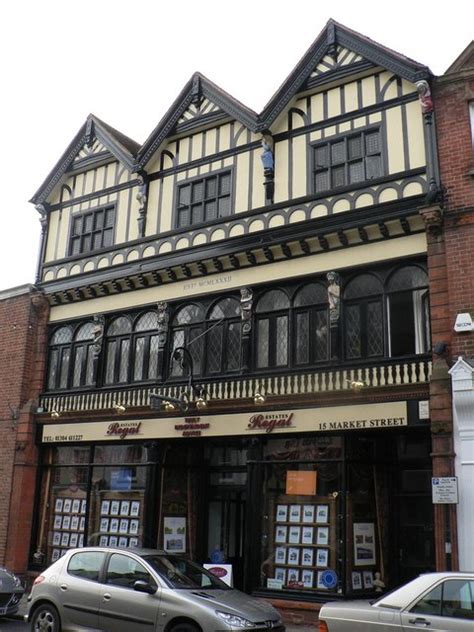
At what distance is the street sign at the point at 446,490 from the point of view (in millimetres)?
12125

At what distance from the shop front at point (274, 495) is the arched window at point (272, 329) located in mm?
1343

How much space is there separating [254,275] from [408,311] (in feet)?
13.0

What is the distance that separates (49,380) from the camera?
20.4 m

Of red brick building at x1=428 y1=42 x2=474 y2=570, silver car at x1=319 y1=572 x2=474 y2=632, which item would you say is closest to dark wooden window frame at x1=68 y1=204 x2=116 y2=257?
red brick building at x1=428 y1=42 x2=474 y2=570

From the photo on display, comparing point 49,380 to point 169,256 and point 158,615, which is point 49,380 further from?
point 158,615

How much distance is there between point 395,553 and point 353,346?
4.38 meters

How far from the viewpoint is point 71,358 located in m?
20.0

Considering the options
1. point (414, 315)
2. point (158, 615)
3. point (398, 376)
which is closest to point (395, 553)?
point (398, 376)

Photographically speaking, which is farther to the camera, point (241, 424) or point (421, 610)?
point (241, 424)

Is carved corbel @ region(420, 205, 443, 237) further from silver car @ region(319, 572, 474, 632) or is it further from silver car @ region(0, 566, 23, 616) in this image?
silver car @ region(0, 566, 23, 616)

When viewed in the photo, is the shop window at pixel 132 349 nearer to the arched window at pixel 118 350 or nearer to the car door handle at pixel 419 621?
the arched window at pixel 118 350

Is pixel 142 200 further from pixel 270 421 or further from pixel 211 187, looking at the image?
pixel 270 421

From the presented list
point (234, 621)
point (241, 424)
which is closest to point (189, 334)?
point (241, 424)

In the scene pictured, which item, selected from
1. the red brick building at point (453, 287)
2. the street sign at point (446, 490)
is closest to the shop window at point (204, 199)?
the red brick building at point (453, 287)
